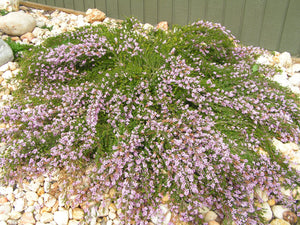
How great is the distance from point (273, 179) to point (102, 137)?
4.72 feet

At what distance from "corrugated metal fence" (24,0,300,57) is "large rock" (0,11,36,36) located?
6.46 feet

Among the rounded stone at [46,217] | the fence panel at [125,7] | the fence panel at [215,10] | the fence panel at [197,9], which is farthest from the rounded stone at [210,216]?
the fence panel at [125,7]

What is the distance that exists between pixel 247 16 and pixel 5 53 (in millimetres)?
3488

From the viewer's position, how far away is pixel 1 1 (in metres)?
5.42

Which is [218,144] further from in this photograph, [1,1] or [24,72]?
[1,1]

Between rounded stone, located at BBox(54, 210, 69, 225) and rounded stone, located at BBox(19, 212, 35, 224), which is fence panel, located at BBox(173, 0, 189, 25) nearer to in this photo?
rounded stone, located at BBox(54, 210, 69, 225)

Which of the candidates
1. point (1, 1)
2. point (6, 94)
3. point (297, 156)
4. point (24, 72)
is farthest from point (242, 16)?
point (1, 1)

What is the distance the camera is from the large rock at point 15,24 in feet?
14.2

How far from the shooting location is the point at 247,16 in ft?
12.1

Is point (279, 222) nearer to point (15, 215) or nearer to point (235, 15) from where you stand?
point (15, 215)

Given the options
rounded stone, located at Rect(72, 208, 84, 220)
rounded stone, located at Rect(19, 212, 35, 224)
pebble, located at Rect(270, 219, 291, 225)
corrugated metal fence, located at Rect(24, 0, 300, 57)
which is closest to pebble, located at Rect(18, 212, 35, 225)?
rounded stone, located at Rect(19, 212, 35, 224)

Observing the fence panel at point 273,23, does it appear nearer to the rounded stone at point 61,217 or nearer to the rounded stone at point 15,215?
the rounded stone at point 61,217

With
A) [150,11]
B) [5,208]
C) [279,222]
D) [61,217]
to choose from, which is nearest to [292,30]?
Answer: [150,11]

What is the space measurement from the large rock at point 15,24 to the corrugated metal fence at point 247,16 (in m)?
1.97
